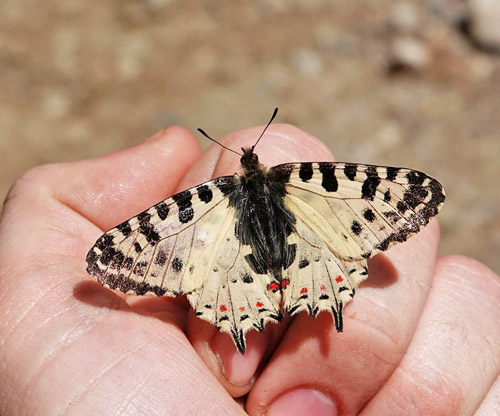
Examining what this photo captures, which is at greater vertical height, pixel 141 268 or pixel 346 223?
pixel 346 223

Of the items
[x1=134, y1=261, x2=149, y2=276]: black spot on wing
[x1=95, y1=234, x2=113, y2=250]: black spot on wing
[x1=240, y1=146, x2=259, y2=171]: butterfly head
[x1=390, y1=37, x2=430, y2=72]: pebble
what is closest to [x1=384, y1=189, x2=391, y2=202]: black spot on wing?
[x1=240, y1=146, x2=259, y2=171]: butterfly head

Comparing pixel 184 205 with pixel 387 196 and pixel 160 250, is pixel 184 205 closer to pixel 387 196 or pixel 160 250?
pixel 160 250

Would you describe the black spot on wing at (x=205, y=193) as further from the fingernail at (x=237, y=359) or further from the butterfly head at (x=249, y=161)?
the fingernail at (x=237, y=359)

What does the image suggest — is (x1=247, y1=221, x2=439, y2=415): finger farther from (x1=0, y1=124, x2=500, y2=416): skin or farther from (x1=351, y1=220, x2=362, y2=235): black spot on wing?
(x1=351, y1=220, x2=362, y2=235): black spot on wing

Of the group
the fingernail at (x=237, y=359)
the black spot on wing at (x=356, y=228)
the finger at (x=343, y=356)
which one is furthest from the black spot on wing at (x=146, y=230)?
the black spot on wing at (x=356, y=228)

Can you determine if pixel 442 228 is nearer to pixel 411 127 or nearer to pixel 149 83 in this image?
pixel 411 127

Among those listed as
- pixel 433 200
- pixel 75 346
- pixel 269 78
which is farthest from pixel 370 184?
pixel 269 78

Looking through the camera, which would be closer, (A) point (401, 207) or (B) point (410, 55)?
(A) point (401, 207)

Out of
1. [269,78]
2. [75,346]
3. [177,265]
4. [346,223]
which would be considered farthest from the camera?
[269,78]
